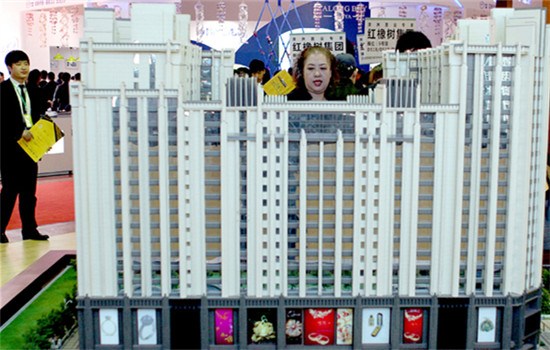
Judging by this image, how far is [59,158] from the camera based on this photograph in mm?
9570

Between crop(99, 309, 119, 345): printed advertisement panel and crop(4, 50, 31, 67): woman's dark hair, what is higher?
crop(4, 50, 31, 67): woman's dark hair

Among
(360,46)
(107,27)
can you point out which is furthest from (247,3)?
(107,27)

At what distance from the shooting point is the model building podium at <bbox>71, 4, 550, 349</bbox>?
2.20m

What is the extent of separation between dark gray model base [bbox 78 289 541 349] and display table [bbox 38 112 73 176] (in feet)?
24.6

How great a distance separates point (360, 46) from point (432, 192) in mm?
3143

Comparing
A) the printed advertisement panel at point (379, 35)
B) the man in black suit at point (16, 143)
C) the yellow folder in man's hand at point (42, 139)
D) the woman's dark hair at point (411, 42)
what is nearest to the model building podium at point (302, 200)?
the woman's dark hair at point (411, 42)

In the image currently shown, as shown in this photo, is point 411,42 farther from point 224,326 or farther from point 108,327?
point 108,327

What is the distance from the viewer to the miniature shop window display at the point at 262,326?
229 cm

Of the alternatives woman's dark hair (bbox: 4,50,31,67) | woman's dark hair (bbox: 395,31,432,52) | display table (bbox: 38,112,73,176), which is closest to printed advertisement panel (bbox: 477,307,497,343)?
woman's dark hair (bbox: 395,31,432,52)

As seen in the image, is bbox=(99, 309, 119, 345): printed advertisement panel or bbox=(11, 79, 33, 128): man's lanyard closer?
bbox=(99, 309, 119, 345): printed advertisement panel

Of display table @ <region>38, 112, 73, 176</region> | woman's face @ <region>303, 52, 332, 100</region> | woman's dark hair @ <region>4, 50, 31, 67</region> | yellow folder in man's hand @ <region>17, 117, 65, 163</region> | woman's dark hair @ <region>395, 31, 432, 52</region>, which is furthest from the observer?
display table @ <region>38, 112, 73, 176</region>

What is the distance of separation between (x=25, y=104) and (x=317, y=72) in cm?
326

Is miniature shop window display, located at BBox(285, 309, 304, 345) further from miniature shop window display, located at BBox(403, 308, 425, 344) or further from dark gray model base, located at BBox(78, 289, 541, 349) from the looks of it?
miniature shop window display, located at BBox(403, 308, 425, 344)

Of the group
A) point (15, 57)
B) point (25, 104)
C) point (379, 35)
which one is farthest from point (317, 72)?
point (25, 104)
